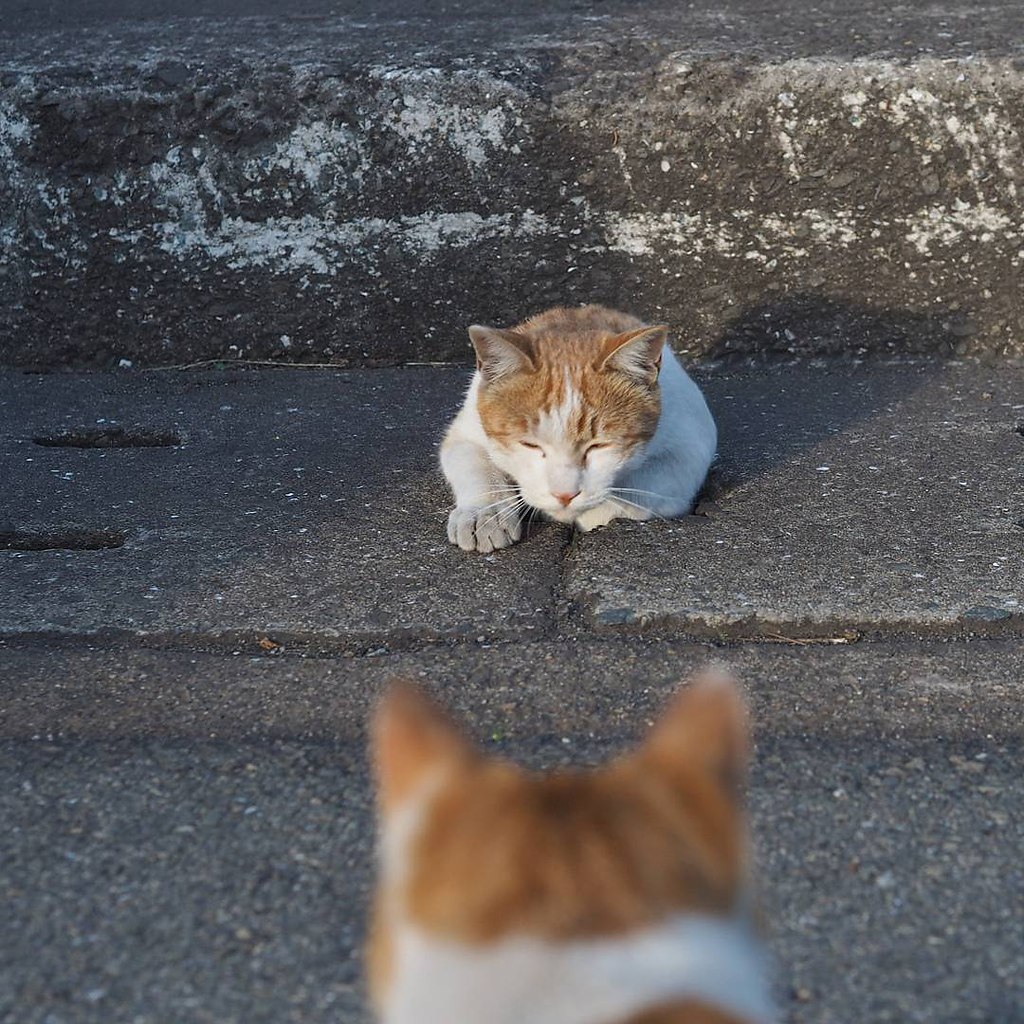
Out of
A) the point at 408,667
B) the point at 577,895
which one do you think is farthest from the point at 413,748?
the point at 408,667

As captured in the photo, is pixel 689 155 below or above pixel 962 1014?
above

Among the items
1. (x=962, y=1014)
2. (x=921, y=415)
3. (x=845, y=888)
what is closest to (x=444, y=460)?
(x=921, y=415)

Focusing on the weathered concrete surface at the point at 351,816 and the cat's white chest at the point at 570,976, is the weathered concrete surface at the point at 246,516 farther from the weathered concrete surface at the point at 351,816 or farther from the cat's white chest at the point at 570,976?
the cat's white chest at the point at 570,976

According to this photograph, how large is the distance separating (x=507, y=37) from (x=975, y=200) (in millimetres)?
1744

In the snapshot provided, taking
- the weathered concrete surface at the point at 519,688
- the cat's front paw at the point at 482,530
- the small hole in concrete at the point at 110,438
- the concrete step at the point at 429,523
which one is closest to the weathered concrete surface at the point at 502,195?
the concrete step at the point at 429,523

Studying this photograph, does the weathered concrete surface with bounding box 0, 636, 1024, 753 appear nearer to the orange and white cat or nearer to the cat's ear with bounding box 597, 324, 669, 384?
the cat's ear with bounding box 597, 324, 669, 384

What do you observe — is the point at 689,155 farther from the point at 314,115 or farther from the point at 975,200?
the point at 314,115

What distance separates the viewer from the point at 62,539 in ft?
11.3

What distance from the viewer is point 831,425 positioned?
4203 mm

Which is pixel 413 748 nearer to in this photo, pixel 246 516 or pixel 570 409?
pixel 570 409

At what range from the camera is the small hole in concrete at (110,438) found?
13.8 feet

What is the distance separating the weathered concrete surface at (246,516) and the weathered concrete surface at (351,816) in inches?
8.0

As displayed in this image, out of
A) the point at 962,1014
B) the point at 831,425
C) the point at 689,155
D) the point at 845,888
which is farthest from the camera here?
the point at 689,155

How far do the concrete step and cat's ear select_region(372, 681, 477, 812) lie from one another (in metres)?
1.79
